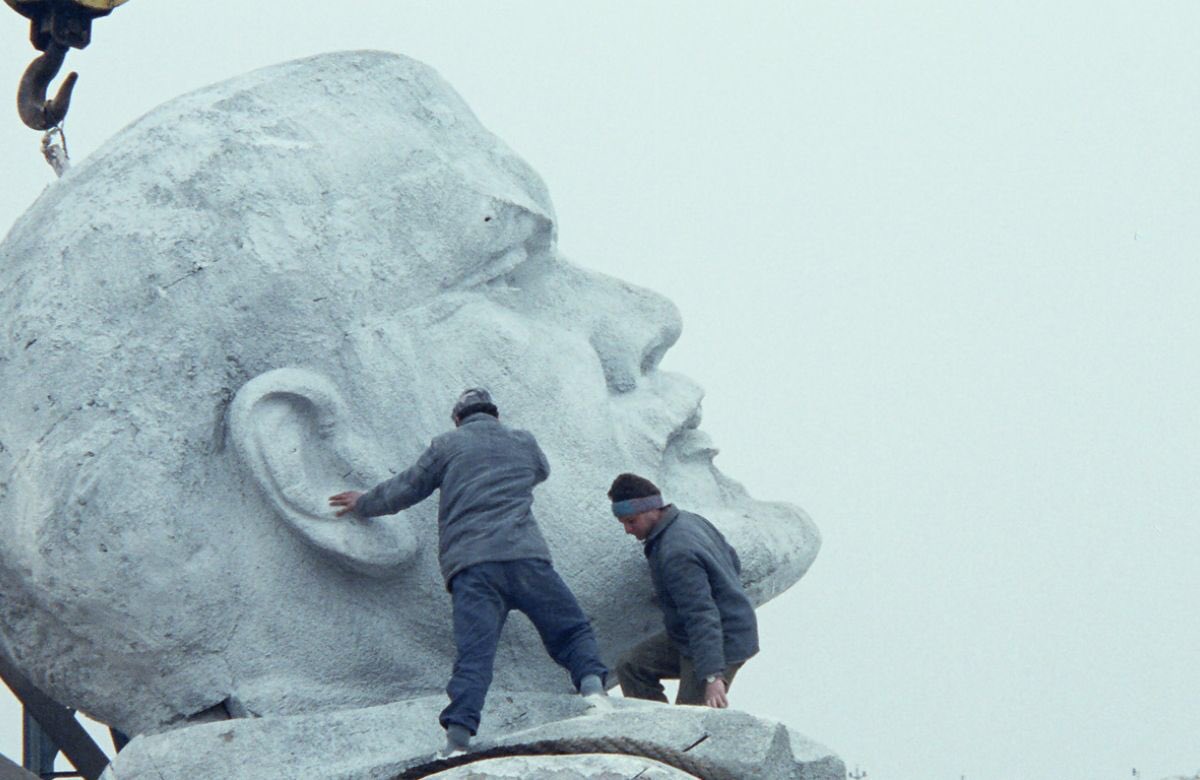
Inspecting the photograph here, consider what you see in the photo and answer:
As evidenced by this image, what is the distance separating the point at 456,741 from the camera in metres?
4.45

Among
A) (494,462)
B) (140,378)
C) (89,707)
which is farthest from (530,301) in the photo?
(89,707)

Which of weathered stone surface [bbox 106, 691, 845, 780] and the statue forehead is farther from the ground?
the statue forehead

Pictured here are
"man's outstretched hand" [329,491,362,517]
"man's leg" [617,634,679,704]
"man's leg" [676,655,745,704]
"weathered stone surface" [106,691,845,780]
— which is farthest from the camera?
"man's leg" [617,634,679,704]

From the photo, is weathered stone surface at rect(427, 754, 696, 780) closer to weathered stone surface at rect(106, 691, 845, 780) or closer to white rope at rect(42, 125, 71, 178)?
weathered stone surface at rect(106, 691, 845, 780)

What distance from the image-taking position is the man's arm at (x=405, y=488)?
15.4 ft

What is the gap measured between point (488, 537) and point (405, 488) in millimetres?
229

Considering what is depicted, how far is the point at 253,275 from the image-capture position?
4.73m

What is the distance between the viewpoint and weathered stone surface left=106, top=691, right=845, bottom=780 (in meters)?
4.13

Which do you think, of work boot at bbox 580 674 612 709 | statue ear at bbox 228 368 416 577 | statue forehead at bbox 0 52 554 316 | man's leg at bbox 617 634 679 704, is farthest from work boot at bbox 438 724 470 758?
statue forehead at bbox 0 52 554 316

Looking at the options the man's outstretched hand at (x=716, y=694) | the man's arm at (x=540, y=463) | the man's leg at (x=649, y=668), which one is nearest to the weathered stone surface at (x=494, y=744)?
the man's outstretched hand at (x=716, y=694)

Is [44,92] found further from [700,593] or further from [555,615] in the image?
[700,593]

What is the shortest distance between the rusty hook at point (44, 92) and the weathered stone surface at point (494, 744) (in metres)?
2.17

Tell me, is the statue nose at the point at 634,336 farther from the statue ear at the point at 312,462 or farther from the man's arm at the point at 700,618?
the statue ear at the point at 312,462

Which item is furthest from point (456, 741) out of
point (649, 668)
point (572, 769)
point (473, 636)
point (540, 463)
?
point (649, 668)
